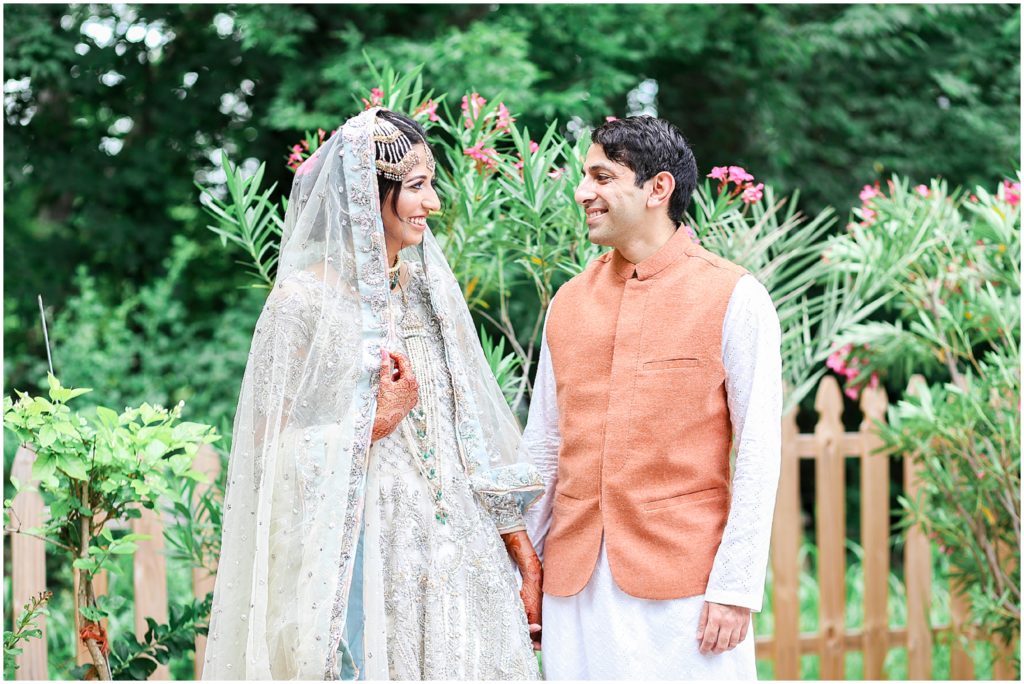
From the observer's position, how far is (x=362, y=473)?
2.02 metres

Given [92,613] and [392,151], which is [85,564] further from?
[392,151]

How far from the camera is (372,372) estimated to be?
6.76 feet

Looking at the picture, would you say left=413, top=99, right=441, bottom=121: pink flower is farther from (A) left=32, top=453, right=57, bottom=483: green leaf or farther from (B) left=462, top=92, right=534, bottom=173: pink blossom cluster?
(A) left=32, top=453, right=57, bottom=483: green leaf

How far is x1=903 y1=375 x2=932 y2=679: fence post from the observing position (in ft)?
15.1

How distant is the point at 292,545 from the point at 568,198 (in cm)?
134

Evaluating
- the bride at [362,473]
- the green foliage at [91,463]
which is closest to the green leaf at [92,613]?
the green foliage at [91,463]

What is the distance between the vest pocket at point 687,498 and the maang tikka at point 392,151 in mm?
861

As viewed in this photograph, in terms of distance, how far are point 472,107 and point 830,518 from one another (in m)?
2.66

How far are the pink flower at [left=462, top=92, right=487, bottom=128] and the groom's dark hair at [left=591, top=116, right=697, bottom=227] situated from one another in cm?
71

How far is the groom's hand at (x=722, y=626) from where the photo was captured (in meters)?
2.05

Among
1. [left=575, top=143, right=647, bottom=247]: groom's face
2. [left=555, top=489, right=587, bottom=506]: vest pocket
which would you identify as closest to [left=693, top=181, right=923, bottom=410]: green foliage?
[left=575, top=143, right=647, bottom=247]: groom's face

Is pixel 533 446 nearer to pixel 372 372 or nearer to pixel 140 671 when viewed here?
pixel 372 372

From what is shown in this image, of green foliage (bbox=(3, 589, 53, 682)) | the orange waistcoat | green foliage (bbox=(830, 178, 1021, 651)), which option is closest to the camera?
the orange waistcoat

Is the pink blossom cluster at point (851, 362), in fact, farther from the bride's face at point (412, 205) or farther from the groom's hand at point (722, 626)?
the bride's face at point (412, 205)
